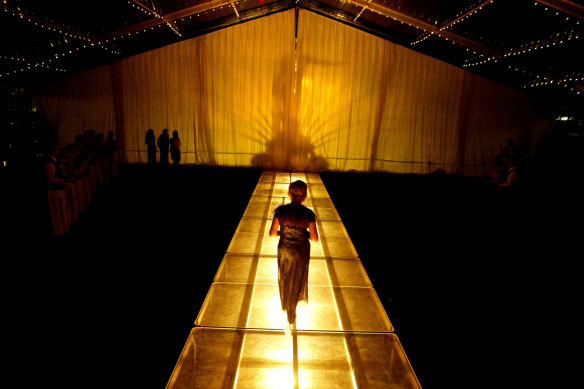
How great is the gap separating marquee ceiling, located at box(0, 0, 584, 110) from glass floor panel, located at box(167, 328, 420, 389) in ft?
17.8

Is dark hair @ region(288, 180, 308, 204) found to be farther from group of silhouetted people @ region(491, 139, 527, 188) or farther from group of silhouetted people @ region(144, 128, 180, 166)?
group of silhouetted people @ region(144, 128, 180, 166)

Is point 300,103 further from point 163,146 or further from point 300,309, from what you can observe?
point 300,309

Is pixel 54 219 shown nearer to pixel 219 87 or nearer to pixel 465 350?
pixel 465 350

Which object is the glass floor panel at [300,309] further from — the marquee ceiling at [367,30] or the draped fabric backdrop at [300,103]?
the draped fabric backdrop at [300,103]

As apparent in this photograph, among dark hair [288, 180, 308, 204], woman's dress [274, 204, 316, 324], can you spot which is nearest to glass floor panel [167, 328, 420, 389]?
woman's dress [274, 204, 316, 324]

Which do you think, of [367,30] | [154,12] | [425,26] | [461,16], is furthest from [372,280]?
[367,30]

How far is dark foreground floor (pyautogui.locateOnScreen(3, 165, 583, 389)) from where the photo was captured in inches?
102

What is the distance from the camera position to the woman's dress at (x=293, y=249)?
8.36 ft

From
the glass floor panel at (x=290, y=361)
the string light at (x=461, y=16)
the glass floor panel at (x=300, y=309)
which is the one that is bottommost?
the glass floor panel at (x=290, y=361)

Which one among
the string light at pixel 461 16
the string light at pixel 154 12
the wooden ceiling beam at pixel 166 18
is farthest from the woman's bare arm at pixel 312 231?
the wooden ceiling beam at pixel 166 18

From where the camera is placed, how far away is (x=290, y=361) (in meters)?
2.53

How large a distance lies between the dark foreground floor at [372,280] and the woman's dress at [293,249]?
97 cm

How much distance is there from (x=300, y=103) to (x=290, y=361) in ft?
29.3

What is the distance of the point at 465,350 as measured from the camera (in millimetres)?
2797
